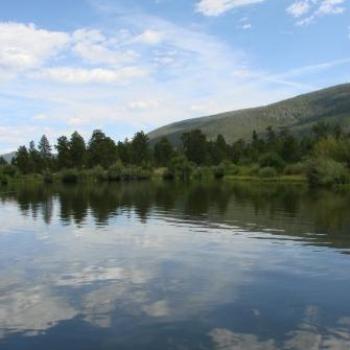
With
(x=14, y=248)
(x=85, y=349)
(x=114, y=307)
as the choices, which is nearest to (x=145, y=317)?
(x=114, y=307)

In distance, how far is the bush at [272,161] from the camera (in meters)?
142

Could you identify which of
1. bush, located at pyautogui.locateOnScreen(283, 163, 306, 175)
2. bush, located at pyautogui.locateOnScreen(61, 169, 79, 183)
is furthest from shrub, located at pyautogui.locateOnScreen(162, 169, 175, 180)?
bush, located at pyautogui.locateOnScreen(283, 163, 306, 175)

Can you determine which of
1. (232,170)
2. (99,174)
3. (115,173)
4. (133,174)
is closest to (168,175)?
(133,174)

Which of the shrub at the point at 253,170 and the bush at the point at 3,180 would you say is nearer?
the shrub at the point at 253,170

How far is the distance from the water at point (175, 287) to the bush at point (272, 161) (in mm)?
105665

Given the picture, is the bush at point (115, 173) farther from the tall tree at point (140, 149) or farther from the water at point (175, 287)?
the water at point (175, 287)

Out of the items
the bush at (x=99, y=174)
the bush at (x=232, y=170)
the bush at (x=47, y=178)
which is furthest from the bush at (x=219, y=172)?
the bush at (x=47, y=178)

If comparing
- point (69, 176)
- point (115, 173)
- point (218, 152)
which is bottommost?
point (69, 176)

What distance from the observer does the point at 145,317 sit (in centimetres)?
1580

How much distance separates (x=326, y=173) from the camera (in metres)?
106

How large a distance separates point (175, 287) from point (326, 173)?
9112 cm

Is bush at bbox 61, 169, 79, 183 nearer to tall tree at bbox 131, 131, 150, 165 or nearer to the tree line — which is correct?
the tree line

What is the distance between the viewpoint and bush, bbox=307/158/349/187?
4119 inches

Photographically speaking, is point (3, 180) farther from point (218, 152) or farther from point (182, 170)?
point (218, 152)
